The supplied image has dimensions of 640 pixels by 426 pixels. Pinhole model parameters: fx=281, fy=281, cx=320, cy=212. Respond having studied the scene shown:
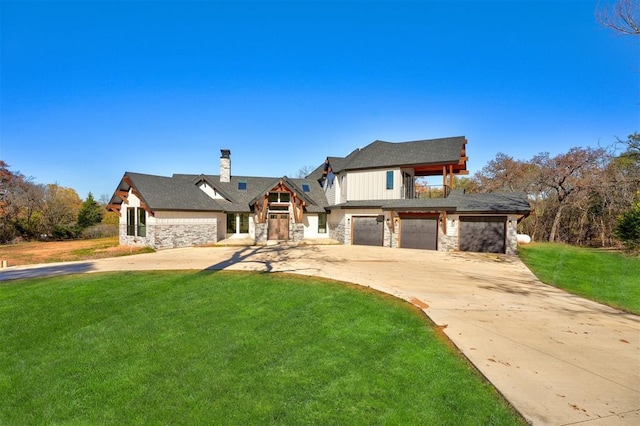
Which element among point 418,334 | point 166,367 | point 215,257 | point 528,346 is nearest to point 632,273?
point 528,346

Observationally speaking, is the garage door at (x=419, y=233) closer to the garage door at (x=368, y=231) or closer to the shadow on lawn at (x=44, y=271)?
the garage door at (x=368, y=231)

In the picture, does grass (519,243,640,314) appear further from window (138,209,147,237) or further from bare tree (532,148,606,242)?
window (138,209,147,237)

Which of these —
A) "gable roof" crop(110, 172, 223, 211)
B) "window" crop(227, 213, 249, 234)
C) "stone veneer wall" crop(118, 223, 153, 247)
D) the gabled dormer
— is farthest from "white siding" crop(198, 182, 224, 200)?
the gabled dormer

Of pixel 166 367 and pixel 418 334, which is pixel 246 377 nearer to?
pixel 166 367

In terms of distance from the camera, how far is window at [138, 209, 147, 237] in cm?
1877

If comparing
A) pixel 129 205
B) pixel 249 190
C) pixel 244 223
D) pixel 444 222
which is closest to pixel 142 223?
pixel 129 205

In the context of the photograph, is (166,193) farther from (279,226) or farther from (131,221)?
(279,226)

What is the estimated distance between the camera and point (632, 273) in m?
11.4

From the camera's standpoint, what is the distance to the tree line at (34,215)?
24969 millimetres

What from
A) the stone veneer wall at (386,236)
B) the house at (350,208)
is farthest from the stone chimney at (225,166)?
the stone veneer wall at (386,236)

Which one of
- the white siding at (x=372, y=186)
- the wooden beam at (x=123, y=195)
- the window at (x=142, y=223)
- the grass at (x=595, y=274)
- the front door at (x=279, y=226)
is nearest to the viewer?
the grass at (x=595, y=274)

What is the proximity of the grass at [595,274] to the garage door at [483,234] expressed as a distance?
1.48 meters

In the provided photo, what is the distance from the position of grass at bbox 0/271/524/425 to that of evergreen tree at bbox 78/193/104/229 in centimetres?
2866

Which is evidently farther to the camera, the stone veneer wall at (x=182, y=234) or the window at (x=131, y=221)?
the window at (x=131, y=221)
